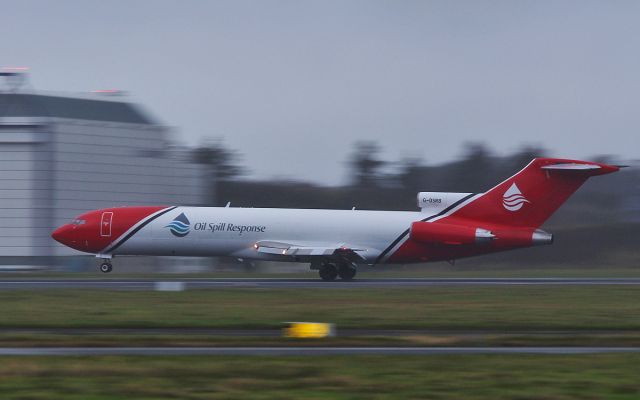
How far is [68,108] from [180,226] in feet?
74.9

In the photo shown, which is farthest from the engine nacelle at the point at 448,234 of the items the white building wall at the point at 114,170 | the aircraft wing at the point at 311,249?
the white building wall at the point at 114,170

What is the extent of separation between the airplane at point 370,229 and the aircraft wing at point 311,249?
4 cm

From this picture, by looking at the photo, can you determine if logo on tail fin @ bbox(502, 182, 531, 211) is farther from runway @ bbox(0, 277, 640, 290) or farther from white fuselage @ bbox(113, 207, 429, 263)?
white fuselage @ bbox(113, 207, 429, 263)

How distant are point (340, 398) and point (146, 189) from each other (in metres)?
51.1

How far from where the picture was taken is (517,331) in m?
23.0

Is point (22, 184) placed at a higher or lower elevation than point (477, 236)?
higher

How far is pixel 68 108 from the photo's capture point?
61.6 m

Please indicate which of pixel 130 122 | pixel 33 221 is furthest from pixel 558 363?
pixel 130 122

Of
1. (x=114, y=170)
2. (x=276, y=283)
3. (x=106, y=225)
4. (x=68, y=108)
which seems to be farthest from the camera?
(x=114, y=170)

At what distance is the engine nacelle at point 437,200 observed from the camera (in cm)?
4131

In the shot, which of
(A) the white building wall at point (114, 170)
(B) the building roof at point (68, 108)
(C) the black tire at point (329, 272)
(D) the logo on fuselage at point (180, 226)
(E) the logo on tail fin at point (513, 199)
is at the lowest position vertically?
(C) the black tire at point (329, 272)

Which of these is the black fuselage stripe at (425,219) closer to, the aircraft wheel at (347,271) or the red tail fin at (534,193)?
the red tail fin at (534,193)

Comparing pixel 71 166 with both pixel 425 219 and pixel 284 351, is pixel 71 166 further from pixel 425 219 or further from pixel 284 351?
pixel 284 351

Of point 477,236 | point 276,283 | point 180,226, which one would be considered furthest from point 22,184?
point 477,236
